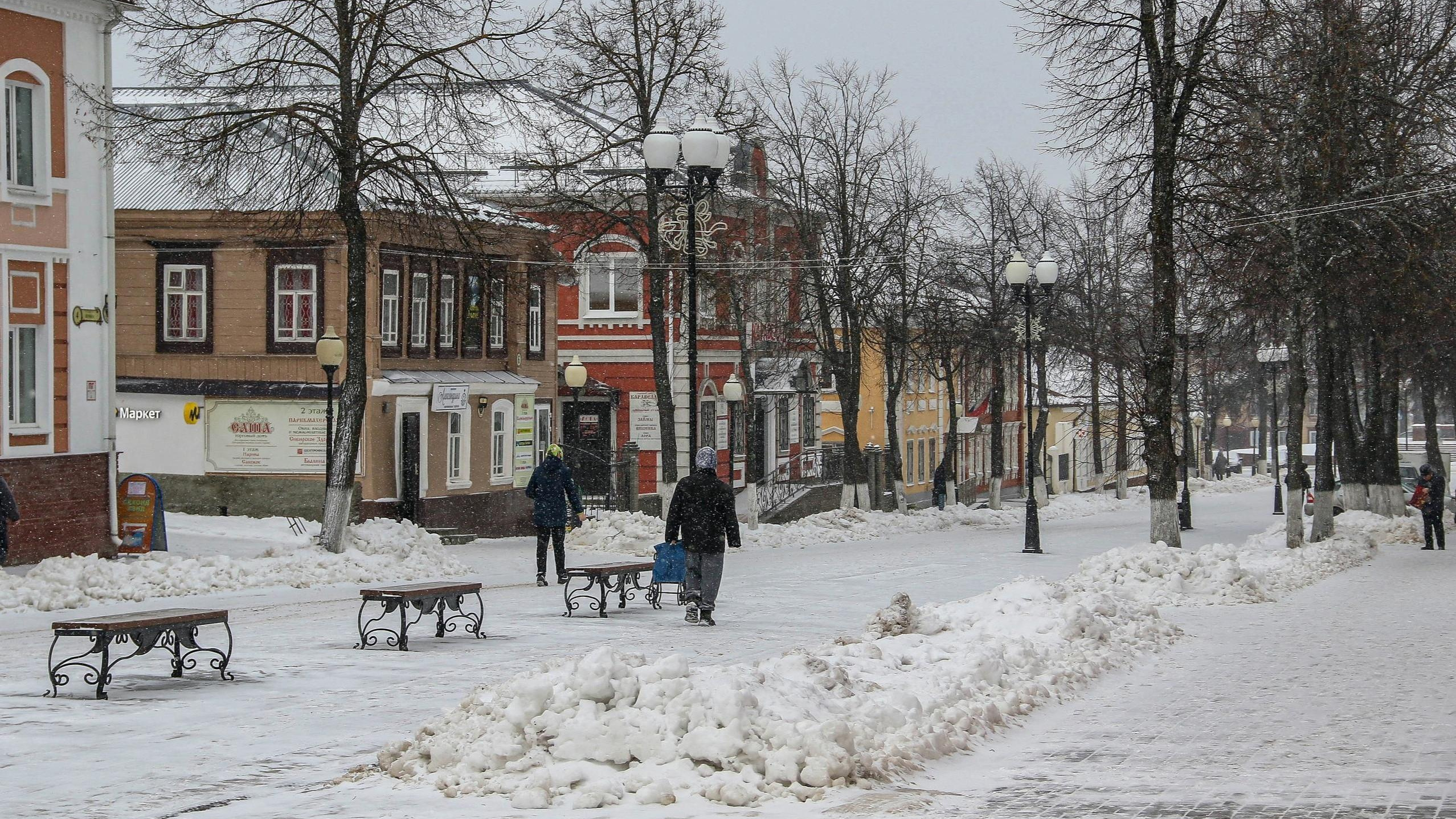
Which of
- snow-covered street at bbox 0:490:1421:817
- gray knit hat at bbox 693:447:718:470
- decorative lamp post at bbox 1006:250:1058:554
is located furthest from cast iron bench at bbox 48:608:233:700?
decorative lamp post at bbox 1006:250:1058:554

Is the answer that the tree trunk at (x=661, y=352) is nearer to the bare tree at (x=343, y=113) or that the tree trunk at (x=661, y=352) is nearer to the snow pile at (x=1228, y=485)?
the bare tree at (x=343, y=113)

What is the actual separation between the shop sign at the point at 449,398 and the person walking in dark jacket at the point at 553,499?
14654 mm

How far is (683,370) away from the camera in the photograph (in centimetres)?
5125

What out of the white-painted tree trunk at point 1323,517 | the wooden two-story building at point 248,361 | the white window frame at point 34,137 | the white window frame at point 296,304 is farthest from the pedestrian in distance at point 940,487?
the white window frame at point 34,137

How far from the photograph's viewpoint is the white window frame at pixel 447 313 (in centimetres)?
3700

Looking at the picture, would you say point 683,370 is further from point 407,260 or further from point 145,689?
point 145,689

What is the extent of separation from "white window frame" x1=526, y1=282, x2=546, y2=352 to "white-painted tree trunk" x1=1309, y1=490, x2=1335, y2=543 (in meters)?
19.3

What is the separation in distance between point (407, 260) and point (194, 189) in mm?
4733

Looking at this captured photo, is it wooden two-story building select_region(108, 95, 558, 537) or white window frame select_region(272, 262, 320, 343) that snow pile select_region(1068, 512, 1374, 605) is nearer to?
wooden two-story building select_region(108, 95, 558, 537)

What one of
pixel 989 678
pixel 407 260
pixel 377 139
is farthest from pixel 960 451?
pixel 989 678

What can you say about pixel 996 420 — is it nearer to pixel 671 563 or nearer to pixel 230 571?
pixel 230 571


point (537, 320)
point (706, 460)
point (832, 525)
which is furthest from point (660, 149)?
point (537, 320)

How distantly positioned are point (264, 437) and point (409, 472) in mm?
3147

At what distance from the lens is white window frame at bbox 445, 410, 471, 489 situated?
36.5m
